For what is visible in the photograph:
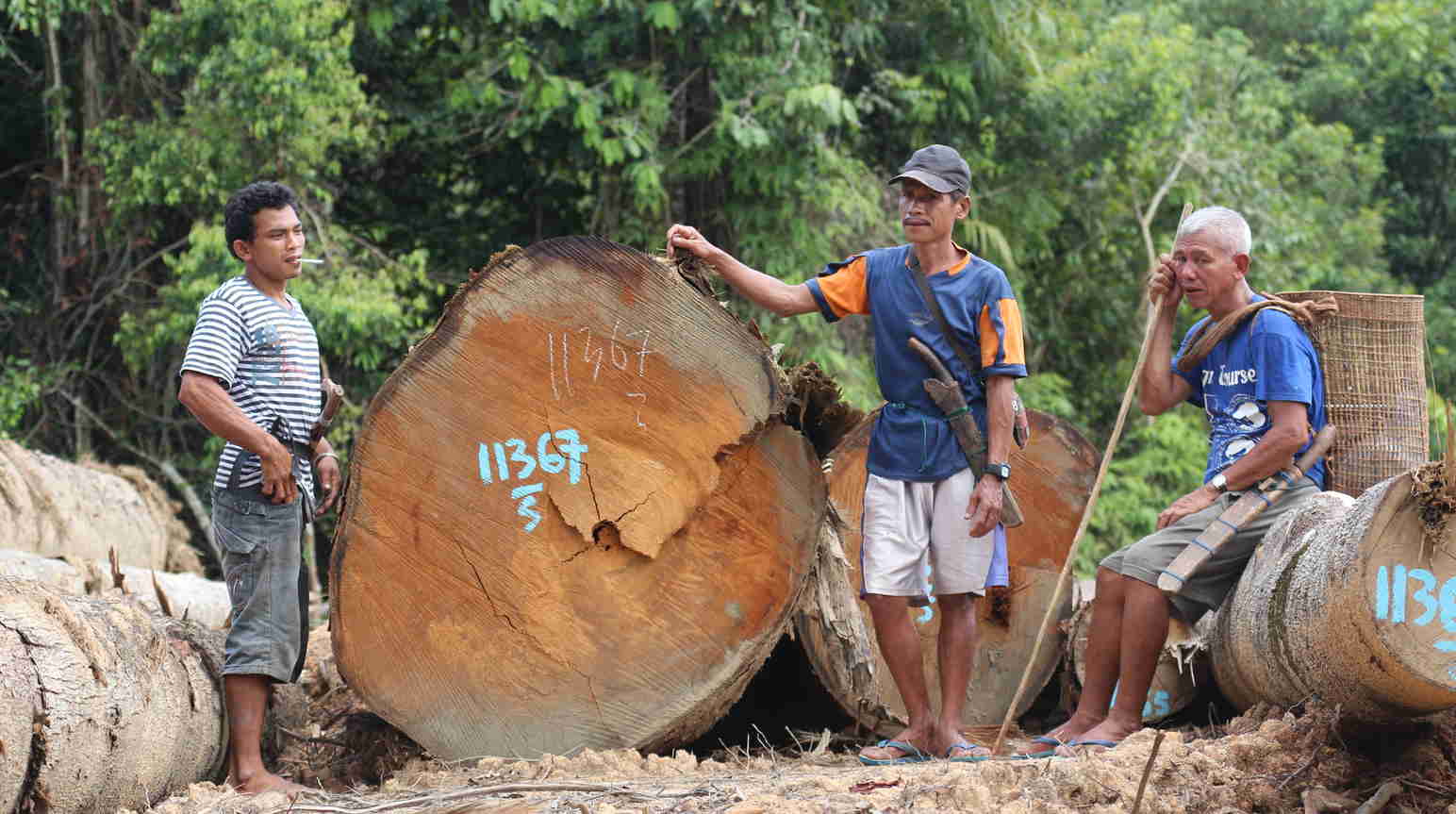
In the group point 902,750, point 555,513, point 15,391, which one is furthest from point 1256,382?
point 15,391

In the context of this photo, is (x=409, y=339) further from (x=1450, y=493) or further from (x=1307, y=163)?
(x=1307, y=163)

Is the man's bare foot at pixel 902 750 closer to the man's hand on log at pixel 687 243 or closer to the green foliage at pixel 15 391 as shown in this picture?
the man's hand on log at pixel 687 243

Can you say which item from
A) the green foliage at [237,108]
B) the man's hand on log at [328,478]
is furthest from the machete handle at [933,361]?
the green foliage at [237,108]

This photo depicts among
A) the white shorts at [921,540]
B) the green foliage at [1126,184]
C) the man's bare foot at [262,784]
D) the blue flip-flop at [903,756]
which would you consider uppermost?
the green foliage at [1126,184]

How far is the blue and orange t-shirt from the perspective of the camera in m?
3.98

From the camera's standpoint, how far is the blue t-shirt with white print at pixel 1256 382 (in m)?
3.96

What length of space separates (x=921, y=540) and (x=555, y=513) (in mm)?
1034

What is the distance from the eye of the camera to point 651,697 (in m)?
3.85

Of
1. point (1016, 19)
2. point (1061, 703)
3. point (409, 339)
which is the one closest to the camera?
point (1061, 703)

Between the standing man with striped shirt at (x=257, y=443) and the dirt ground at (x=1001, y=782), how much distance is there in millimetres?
300

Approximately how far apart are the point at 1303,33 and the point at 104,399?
44.4 feet

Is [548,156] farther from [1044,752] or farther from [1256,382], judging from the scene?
[1044,752]

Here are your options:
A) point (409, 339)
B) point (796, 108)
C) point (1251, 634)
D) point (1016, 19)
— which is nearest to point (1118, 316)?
point (1016, 19)

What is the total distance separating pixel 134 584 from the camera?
18.1ft
